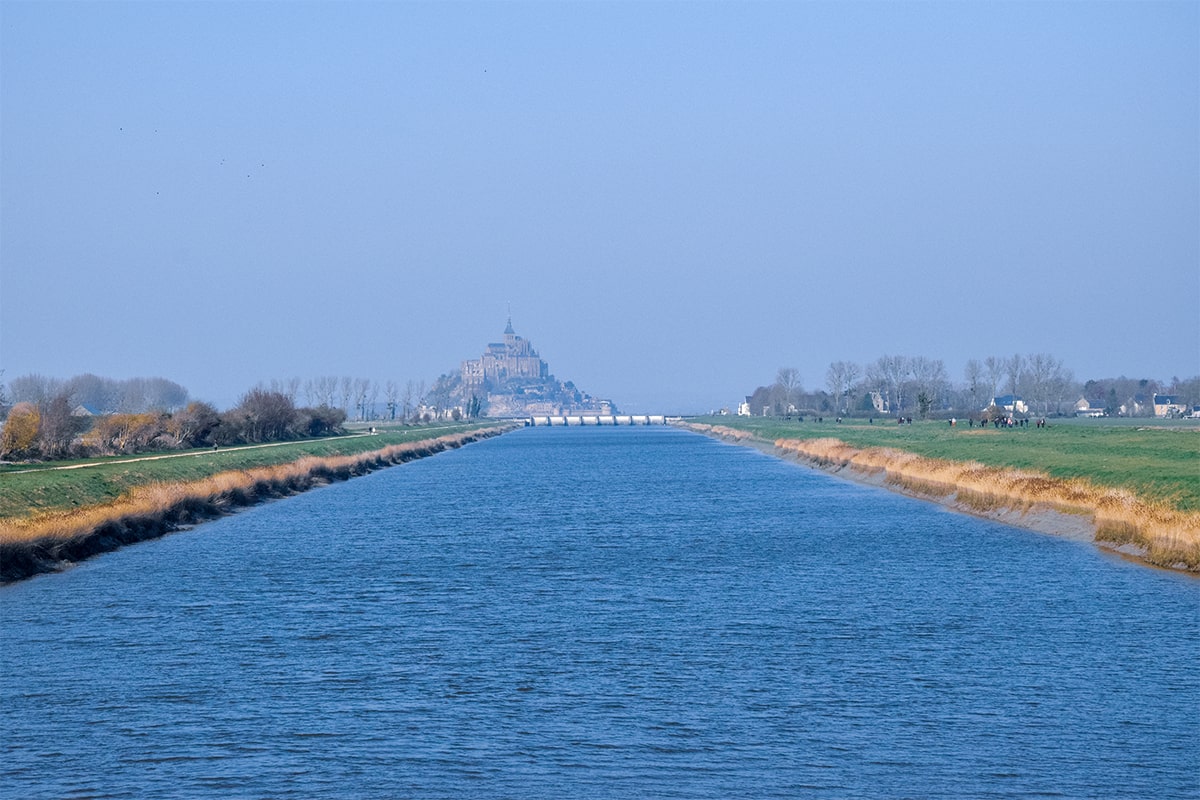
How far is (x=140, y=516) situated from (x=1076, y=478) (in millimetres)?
29568

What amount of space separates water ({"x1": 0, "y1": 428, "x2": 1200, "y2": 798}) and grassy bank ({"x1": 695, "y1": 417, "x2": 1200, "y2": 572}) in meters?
1.51

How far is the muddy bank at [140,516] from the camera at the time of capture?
98.5 feet

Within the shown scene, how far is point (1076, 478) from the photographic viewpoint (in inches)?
1720

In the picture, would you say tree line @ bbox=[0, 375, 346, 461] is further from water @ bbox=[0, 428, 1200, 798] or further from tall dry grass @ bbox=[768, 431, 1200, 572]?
tall dry grass @ bbox=[768, 431, 1200, 572]

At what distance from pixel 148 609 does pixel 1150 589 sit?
19.3 metres

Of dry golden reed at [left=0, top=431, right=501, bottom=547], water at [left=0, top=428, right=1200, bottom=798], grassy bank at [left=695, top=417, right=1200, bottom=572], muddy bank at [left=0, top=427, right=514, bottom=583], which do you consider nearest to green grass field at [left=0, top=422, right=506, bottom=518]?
dry golden reed at [left=0, top=431, right=501, bottom=547]

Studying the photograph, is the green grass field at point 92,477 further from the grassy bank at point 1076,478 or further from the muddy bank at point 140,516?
the grassy bank at point 1076,478

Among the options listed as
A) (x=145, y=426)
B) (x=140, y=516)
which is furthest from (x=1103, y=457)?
(x=145, y=426)

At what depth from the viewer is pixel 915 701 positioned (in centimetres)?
1689

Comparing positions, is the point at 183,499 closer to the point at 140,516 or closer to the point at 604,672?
the point at 140,516

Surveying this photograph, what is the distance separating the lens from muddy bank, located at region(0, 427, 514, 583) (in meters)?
30.0

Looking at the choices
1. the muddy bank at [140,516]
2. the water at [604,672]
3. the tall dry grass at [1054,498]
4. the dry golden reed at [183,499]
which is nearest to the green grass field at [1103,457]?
the tall dry grass at [1054,498]

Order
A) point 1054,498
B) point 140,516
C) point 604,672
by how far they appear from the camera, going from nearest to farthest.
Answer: point 604,672
point 140,516
point 1054,498

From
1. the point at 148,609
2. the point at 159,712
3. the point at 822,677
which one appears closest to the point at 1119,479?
the point at 822,677
